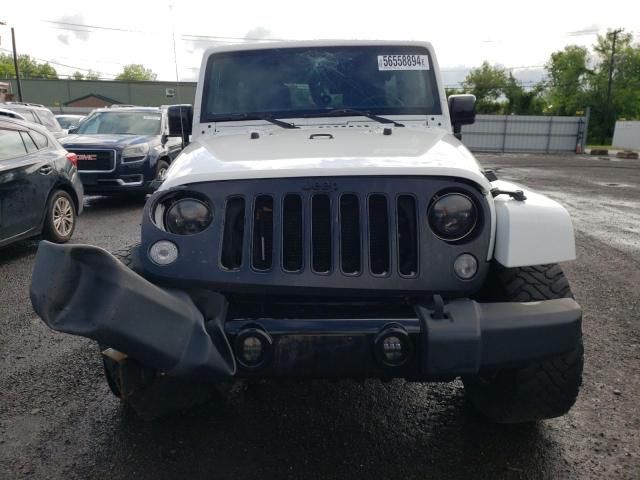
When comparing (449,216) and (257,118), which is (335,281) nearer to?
(449,216)

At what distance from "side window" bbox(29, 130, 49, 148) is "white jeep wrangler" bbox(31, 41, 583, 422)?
4649mm

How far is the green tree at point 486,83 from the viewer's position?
7656 cm

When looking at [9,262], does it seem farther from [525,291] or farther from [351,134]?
[525,291]

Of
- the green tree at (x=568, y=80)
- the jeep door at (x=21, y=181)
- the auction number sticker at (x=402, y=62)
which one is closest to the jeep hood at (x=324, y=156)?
the auction number sticker at (x=402, y=62)

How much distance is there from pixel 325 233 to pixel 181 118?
7.98 ft

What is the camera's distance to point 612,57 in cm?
6112

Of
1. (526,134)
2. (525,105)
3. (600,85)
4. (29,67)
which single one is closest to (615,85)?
(600,85)

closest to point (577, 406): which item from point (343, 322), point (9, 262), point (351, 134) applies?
point (343, 322)

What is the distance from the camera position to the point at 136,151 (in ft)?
32.0

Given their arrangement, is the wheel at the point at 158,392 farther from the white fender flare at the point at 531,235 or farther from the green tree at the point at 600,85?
the green tree at the point at 600,85

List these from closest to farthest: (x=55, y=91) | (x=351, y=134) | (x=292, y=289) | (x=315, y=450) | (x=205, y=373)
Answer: (x=205, y=373), (x=292, y=289), (x=315, y=450), (x=351, y=134), (x=55, y=91)

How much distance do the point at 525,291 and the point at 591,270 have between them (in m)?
4.18

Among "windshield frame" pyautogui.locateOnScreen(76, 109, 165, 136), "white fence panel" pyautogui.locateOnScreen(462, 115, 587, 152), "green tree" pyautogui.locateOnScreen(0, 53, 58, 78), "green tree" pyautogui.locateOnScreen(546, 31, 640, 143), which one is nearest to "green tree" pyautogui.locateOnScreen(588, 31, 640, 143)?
"green tree" pyautogui.locateOnScreen(546, 31, 640, 143)

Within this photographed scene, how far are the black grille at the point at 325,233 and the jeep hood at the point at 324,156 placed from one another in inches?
4.6
